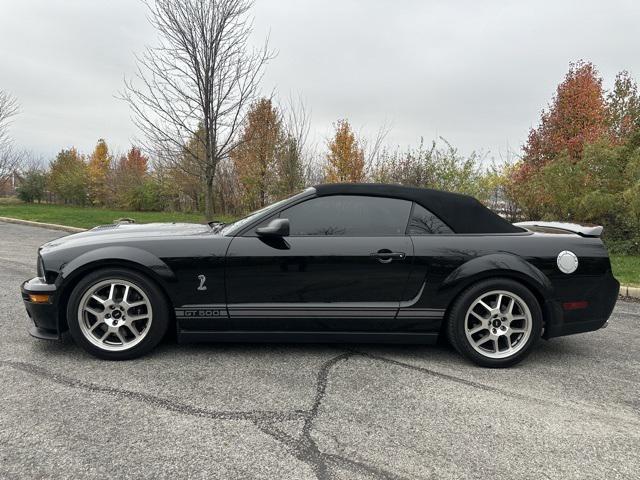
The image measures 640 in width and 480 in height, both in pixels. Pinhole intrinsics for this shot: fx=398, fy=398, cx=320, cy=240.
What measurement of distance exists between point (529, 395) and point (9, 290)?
5.61 meters

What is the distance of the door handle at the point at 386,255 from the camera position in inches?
116

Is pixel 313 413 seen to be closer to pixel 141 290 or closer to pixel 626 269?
pixel 141 290

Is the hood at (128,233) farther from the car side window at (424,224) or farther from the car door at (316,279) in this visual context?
the car side window at (424,224)

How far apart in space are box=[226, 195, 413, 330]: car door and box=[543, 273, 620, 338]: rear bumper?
118cm

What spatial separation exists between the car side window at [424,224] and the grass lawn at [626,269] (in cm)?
406

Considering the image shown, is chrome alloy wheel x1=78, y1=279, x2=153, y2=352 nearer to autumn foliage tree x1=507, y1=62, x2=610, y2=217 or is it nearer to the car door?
the car door

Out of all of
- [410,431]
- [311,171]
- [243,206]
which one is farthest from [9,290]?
[243,206]

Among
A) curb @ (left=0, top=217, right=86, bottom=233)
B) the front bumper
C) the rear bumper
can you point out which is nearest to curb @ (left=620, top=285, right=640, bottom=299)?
the rear bumper

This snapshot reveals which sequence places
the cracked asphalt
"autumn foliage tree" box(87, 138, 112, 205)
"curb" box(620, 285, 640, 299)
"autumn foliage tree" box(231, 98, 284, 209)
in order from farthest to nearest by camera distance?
1. "autumn foliage tree" box(87, 138, 112, 205)
2. "autumn foliage tree" box(231, 98, 284, 209)
3. "curb" box(620, 285, 640, 299)
4. the cracked asphalt

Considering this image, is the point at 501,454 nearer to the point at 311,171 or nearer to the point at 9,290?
the point at 9,290

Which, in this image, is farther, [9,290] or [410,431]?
[9,290]

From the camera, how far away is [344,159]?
51.3 ft

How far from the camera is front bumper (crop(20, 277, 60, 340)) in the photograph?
2897 millimetres

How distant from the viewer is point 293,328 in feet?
9.86
